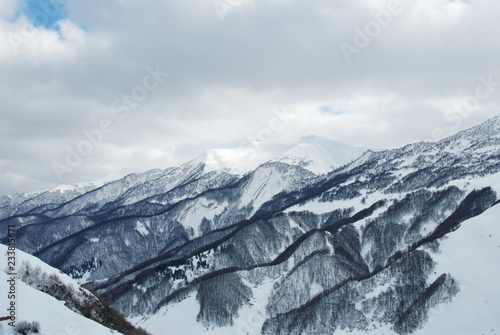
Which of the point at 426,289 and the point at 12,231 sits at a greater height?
the point at 12,231

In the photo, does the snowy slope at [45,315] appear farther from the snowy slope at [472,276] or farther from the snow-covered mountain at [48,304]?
the snowy slope at [472,276]

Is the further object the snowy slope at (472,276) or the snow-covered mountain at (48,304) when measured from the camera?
the snowy slope at (472,276)

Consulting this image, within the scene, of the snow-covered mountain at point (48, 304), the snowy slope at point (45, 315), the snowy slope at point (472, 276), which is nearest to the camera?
the snowy slope at point (45, 315)

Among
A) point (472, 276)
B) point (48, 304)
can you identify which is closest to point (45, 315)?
point (48, 304)

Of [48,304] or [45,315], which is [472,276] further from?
[45,315]

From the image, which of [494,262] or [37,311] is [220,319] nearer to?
[494,262]

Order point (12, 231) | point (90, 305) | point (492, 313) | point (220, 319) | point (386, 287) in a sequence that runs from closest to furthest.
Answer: point (12, 231) → point (90, 305) → point (492, 313) → point (386, 287) → point (220, 319)

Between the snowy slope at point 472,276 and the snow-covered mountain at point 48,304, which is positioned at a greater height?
the snow-covered mountain at point 48,304

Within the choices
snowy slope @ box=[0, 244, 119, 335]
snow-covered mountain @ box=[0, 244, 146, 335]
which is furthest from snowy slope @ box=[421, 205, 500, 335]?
snowy slope @ box=[0, 244, 119, 335]

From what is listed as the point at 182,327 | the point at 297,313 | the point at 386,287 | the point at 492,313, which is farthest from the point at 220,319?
the point at 492,313

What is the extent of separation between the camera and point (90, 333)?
55.7 meters

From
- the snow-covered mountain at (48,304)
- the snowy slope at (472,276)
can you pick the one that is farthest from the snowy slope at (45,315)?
the snowy slope at (472,276)

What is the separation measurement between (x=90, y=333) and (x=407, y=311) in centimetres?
12226

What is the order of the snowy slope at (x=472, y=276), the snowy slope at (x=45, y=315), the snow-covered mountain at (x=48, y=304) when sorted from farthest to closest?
the snowy slope at (x=472, y=276) < the snow-covered mountain at (x=48, y=304) < the snowy slope at (x=45, y=315)
